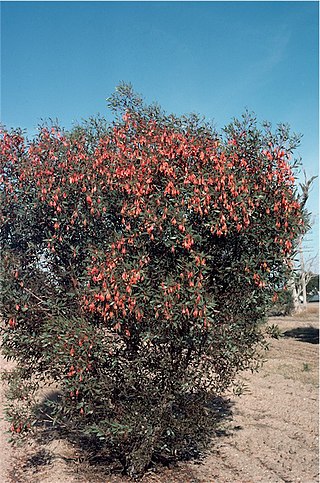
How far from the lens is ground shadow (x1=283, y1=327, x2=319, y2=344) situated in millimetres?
26055

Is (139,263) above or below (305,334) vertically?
above

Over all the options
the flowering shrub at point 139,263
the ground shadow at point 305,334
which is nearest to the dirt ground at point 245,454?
the flowering shrub at point 139,263

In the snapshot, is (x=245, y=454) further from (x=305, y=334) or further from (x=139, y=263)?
(x=305, y=334)

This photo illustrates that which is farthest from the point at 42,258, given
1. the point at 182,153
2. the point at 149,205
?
the point at 182,153

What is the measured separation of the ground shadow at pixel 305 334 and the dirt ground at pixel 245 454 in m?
13.1

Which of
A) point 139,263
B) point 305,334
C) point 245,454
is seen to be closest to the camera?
point 139,263

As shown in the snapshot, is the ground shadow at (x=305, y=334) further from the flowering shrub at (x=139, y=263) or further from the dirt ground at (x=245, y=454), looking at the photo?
the flowering shrub at (x=139, y=263)

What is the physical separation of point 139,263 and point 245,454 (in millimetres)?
4722

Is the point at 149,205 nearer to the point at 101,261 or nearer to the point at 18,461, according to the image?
the point at 101,261

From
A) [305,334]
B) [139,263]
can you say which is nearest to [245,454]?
[139,263]

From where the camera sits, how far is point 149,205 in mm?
6117

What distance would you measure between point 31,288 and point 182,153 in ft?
8.94

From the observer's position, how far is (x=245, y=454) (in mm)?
8695

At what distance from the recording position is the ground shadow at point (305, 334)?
85.5 feet
